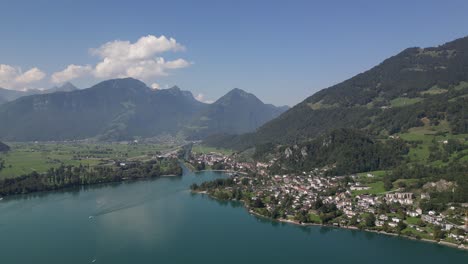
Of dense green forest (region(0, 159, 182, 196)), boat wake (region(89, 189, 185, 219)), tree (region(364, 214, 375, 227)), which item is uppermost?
dense green forest (region(0, 159, 182, 196))

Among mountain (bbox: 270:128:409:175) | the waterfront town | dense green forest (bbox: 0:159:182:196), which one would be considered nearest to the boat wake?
the waterfront town

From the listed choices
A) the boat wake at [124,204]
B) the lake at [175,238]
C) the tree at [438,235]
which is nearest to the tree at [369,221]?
the lake at [175,238]

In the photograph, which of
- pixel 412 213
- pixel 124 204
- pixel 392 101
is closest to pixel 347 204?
pixel 412 213

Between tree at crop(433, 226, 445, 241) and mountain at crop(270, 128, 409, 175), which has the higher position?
mountain at crop(270, 128, 409, 175)

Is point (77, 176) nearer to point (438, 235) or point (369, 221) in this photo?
point (369, 221)

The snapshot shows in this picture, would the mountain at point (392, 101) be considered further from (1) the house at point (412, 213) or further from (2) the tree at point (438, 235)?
(2) the tree at point (438, 235)

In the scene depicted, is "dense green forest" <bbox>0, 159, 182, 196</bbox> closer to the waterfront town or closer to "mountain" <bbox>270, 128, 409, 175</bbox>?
the waterfront town
